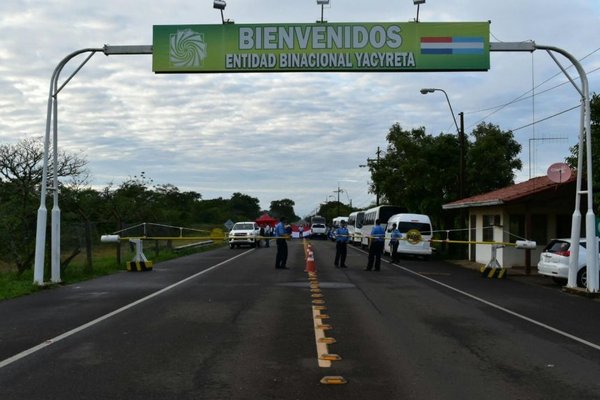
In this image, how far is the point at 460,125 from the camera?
29172 millimetres

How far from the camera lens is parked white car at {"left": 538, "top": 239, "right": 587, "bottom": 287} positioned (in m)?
16.4

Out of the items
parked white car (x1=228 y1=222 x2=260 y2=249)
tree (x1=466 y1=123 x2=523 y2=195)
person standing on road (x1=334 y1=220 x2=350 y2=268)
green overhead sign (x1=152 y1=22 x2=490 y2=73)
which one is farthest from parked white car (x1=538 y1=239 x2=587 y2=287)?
parked white car (x1=228 y1=222 x2=260 y2=249)

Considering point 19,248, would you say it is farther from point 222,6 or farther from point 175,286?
point 222,6

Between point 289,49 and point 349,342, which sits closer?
point 349,342

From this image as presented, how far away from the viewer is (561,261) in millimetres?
16750

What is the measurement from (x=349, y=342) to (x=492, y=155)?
2694 cm

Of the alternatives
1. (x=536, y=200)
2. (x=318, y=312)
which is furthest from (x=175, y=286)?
(x=536, y=200)

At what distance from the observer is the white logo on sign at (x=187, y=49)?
1508 centimetres

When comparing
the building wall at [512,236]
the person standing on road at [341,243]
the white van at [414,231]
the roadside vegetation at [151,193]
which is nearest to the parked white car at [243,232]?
the roadside vegetation at [151,193]

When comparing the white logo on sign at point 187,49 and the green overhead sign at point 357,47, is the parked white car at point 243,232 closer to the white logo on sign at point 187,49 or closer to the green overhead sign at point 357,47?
the white logo on sign at point 187,49

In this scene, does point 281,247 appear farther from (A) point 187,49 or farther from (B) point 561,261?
(B) point 561,261

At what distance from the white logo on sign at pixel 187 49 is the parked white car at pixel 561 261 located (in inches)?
424

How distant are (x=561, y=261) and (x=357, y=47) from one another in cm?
802

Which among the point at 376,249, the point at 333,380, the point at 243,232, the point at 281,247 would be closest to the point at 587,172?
the point at 376,249
